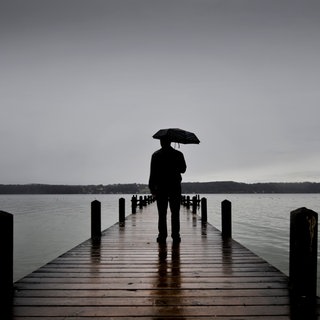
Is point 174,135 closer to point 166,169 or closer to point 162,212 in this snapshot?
point 166,169

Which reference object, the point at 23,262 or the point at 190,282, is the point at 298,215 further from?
the point at 23,262

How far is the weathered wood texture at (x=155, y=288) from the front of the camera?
3.38 meters

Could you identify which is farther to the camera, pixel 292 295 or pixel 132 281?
pixel 132 281

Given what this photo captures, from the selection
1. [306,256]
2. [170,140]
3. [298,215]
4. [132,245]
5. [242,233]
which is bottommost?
[242,233]

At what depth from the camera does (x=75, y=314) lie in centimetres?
331

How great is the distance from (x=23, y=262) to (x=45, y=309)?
14.3 metres

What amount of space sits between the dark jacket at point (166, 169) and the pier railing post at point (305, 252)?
3682mm

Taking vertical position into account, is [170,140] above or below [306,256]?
above

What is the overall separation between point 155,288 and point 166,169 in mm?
3388

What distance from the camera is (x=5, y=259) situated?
12.4ft

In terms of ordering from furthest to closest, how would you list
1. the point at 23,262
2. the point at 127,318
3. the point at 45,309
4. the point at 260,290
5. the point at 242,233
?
the point at 242,233 → the point at 23,262 → the point at 260,290 → the point at 45,309 → the point at 127,318

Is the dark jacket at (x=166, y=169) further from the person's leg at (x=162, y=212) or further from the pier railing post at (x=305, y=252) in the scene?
the pier railing post at (x=305, y=252)

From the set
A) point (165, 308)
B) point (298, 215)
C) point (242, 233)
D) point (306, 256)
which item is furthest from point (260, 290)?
point (242, 233)

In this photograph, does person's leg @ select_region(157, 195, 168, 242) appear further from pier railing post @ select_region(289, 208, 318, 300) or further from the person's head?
pier railing post @ select_region(289, 208, 318, 300)
